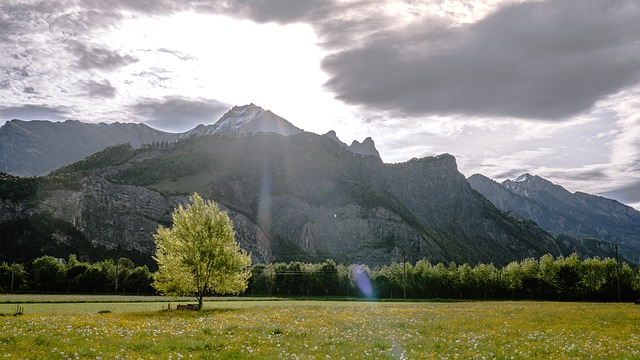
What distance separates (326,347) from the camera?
23.6 m

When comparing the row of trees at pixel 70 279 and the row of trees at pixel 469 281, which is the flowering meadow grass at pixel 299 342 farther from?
the row of trees at pixel 70 279

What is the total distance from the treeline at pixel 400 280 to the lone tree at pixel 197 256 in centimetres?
8792

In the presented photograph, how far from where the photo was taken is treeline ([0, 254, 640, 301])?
134625 mm

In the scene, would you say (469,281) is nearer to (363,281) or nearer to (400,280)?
(400,280)

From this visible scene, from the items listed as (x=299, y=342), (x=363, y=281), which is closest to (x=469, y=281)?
(x=363, y=281)

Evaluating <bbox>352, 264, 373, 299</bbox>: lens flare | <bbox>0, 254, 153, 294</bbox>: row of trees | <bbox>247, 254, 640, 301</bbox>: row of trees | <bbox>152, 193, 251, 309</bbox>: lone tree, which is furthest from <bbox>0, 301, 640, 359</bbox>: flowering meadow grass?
<bbox>0, 254, 153, 294</bbox>: row of trees

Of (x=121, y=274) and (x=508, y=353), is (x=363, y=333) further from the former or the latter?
(x=121, y=274)

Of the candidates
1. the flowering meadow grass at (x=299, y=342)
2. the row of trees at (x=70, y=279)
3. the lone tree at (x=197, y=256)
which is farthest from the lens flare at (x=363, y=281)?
the flowering meadow grass at (x=299, y=342)

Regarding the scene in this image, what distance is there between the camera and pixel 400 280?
155 m

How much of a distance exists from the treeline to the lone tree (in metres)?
87.9

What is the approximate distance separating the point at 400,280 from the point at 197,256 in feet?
357

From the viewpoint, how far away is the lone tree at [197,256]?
57.3m

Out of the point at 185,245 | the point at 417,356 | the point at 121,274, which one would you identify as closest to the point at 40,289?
the point at 121,274

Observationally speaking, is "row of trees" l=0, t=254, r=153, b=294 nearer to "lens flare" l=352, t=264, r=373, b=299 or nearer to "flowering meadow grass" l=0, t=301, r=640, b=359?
"lens flare" l=352, t=264, r=373, b=299
